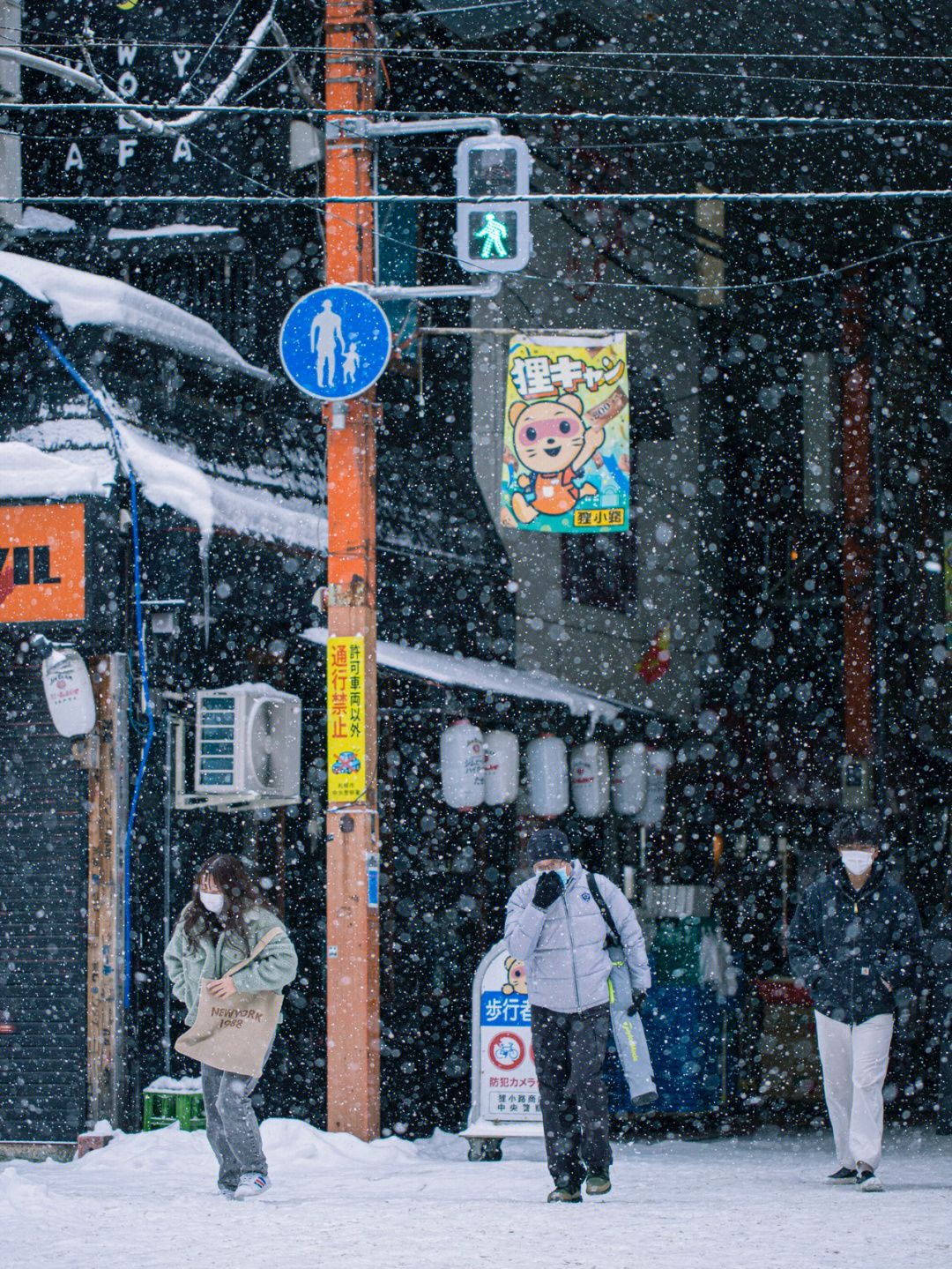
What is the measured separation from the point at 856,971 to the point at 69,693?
558 cm

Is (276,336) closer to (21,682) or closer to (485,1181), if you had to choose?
(21,682)

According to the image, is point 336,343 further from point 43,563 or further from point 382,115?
point 43,563

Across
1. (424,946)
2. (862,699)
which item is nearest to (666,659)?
(862,699)

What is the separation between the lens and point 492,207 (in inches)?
434

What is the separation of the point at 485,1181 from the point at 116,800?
147 inches

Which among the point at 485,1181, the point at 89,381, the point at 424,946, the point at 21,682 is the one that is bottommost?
the point at 485,1181

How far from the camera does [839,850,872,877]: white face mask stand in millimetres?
9203

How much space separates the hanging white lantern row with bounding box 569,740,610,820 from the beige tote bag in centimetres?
772

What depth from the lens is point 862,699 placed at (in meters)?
17.9

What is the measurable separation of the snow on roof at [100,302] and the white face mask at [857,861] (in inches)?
249

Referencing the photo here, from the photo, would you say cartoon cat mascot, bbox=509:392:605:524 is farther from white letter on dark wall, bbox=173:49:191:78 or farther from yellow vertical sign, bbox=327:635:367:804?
white letter on dark wall, bbox=173:49:191:78

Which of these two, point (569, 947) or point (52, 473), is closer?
point (569, 947)

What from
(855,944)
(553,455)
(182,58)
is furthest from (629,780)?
(182,58)

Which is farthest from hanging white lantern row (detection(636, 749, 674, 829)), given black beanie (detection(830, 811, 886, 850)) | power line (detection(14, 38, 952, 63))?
black beanie (detection(830, 811, 886, 850))
